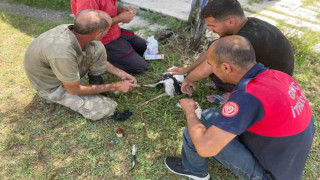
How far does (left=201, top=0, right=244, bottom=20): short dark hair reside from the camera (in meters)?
2.28

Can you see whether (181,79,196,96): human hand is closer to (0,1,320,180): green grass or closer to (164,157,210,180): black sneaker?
(0,1,320,180): green grass

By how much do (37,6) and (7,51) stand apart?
2.27m

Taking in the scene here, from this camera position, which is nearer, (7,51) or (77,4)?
(77,4)

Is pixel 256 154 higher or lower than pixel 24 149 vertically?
higher

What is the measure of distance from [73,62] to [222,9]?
1541 mm

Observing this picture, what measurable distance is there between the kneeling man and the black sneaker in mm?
393

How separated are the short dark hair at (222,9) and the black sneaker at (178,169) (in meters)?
1.48

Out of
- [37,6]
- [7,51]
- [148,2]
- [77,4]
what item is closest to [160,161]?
[77,4]

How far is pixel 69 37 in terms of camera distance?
7.51ft

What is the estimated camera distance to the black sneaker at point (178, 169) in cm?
212

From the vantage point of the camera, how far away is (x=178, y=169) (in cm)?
219

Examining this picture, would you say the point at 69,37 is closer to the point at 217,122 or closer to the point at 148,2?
the point at 217,122

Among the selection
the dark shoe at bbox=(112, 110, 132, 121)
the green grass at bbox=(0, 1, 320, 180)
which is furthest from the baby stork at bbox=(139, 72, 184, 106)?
the dark shoe at bbox=(112, 110, 132, 121)

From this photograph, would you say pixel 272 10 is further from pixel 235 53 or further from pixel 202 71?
pixel 235 53
